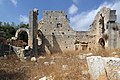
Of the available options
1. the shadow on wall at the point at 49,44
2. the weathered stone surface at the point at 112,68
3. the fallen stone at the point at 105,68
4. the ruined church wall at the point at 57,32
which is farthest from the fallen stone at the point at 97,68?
the shadow on wall at the point at 49,44

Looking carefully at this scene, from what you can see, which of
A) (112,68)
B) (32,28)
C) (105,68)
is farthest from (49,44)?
(112,68)

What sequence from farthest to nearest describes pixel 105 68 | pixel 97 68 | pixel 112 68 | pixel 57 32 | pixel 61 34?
pixel 57 32, pixel 61 34, pixel 97 68, pixel 105 68, pixel 112 68

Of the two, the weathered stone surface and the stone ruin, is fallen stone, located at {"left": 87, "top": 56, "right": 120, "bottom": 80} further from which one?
the stone ruin

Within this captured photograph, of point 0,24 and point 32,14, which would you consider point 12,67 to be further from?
point 0,24

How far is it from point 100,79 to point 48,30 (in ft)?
83.2

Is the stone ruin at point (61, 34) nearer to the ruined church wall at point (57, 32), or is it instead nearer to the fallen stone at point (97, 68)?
the ruined church wall at point (57, 32)

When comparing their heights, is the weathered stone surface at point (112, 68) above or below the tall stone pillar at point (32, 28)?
below

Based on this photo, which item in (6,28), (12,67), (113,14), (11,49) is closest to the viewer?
(12,67)

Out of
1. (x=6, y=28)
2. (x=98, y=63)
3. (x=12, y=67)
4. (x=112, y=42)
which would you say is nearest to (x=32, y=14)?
(x=112, y=42)

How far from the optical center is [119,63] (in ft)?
15.3

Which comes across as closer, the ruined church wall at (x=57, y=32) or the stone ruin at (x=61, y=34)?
the stone ruin at (x=61, y=34)

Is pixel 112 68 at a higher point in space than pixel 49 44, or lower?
higher

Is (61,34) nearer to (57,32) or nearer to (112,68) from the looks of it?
(57,32)

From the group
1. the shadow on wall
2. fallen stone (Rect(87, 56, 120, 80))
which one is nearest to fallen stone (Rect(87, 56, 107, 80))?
fallen stone (Rect(87, 56, 120, 80))
